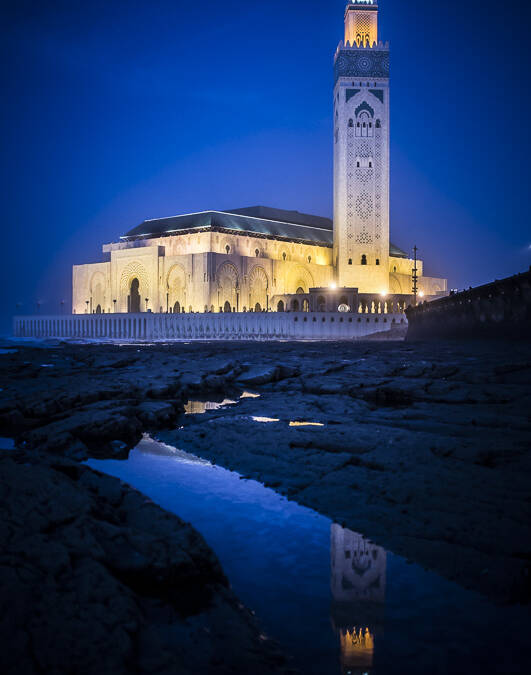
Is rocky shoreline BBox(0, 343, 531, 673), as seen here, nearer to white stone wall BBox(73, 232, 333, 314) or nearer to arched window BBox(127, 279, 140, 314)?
white stone wall BBox(73, 232, 333, 314)

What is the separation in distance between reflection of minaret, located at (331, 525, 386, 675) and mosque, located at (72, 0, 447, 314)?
41.3m

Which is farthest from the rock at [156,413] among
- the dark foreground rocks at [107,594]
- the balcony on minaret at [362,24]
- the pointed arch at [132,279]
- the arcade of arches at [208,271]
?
the balcony on minaret at [362,24]

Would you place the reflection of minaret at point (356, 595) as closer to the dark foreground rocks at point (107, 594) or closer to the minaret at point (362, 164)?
the dark foreground rocks at point (107, 594)

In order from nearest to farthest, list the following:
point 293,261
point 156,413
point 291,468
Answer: point 291,468
point 156,413
point 293,261

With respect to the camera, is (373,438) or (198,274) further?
(198,274)

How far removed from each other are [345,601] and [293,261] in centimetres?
5043

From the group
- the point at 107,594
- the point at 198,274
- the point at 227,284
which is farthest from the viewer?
the point at 227,284

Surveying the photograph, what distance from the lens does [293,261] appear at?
5156 centimetres

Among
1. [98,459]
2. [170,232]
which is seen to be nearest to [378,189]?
[170,232]

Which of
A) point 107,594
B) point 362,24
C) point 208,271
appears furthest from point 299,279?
point 107,594

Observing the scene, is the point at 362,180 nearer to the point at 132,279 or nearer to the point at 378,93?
the point at 378,93

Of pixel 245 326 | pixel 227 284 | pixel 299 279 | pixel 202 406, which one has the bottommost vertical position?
pixel 202 406

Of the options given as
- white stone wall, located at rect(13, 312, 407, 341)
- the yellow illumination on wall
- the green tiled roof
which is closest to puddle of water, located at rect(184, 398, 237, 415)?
white stone wall, located at rect(13, 312, 407, 341)

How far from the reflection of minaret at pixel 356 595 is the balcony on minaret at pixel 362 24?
54.2 meters
